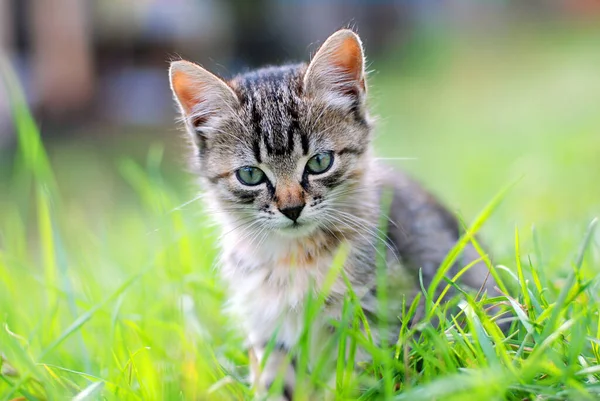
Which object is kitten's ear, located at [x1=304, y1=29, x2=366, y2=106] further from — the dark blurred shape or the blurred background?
the dark blurred shape

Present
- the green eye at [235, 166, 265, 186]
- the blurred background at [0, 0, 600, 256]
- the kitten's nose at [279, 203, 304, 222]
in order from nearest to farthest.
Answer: the kitten's nose at [279, 203, 304, 222]
the green eye at [235, 166, 265, 186]
the blurred background at [0, 0, 600, 256]

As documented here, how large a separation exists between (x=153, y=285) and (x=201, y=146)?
576 millimetres

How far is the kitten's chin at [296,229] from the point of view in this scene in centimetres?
192

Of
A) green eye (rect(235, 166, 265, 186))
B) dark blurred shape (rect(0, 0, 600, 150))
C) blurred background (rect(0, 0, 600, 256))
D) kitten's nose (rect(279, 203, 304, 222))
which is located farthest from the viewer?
dark blurred shape (rect(0, 0, 600, 150))

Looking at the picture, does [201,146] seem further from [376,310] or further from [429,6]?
[429,6]

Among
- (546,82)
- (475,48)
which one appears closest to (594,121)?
(546,82)

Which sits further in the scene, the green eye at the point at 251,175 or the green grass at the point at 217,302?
the green eye at the point at 251,175

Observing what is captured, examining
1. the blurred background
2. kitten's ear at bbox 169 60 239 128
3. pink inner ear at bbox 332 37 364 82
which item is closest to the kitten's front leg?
kitten's ear at bbox 169 60 239 128

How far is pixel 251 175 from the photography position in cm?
201

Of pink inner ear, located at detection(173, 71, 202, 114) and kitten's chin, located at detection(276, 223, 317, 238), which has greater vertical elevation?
pink inner ear, located at detection(173, 71, 202, 114)

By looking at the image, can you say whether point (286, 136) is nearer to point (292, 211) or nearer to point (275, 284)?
point (292, 211)

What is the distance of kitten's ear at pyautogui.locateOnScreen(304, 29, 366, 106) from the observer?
6.50ft

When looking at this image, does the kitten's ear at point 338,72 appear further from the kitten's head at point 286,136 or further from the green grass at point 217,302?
the green grass at point 217,302

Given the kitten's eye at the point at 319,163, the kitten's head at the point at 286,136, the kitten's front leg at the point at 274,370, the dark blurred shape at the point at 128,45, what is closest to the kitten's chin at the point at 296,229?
the kitten's head at the point at 286,136
